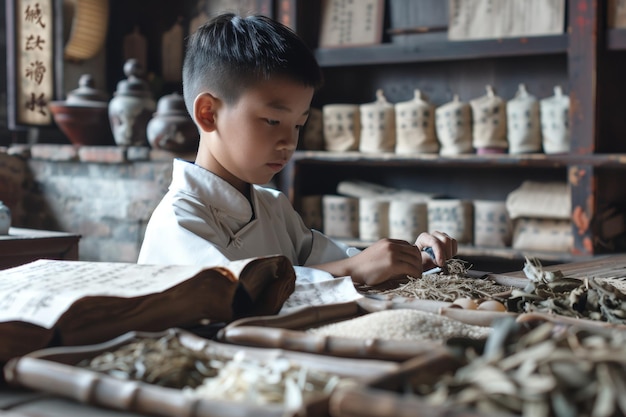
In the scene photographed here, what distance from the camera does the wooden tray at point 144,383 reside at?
1.75 ft

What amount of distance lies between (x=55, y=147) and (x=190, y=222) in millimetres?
2407

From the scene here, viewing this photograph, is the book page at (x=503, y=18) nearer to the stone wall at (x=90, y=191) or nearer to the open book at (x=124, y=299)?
the stone wall at (x=90, y=191)

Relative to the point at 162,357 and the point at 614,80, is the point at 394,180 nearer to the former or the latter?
the point at 614,80

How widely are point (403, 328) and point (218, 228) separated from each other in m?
0.66

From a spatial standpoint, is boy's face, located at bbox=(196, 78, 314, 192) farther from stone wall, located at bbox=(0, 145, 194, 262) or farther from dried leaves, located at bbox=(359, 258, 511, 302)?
stone wall, located at bbox=(0, 145, 194, 262)

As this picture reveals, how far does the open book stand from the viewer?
2.51ft

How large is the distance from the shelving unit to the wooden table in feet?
3.71

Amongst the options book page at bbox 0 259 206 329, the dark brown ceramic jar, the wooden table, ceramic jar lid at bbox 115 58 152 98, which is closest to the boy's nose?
book page at bbox 0 259 206 329

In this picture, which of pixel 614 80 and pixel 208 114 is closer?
pixel 208 114

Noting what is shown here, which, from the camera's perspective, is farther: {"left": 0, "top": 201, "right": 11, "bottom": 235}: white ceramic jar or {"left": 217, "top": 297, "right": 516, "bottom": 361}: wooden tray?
{"left": 0, "top": 201, "right": 11, "bottom": 235}: white ceramic jar

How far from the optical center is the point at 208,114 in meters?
1.49

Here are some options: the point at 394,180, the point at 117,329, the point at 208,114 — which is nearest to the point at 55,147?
the point at 394,180

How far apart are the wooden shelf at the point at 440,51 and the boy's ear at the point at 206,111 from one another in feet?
5.59

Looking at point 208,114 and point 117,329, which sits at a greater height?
point 208,114
